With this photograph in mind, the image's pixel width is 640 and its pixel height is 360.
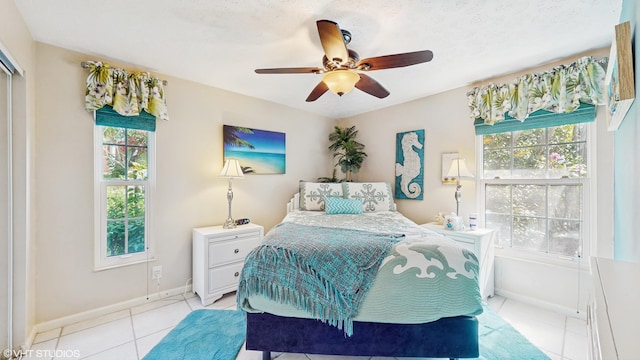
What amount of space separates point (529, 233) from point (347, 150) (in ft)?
8.12

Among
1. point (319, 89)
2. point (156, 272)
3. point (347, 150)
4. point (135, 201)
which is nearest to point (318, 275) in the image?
point (319, 89)

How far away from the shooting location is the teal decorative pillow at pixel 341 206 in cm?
304

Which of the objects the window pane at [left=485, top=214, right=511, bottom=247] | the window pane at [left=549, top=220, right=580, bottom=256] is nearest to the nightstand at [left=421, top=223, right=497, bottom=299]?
the window pane at [left=485, top=214, right=511, bottom=247]

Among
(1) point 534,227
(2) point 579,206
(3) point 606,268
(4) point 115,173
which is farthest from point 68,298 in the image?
(2) point 579,206

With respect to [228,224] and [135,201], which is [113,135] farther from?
[228,224]

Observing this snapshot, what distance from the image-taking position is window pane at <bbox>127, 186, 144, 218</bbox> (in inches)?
99.6

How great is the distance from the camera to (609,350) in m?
0.46

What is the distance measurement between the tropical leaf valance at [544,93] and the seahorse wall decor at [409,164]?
2.49 ft

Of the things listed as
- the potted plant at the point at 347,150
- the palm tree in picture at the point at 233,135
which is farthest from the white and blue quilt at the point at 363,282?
the potted plant at the point at 347,150

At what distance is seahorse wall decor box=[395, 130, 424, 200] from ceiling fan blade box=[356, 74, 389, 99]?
4.53 ft

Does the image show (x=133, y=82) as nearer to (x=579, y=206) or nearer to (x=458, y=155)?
(x=458, y=155)

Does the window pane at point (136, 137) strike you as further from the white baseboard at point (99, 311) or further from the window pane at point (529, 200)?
the window pane at point (529, 200)

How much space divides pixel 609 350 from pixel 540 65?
2.92m

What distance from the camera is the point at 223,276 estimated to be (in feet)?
8.69
